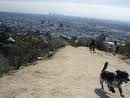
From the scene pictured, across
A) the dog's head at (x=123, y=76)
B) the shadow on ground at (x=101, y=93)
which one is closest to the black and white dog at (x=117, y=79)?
the dog's head at (x=123, y=76)

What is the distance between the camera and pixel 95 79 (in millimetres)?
12195

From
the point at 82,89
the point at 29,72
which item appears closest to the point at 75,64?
the point at 29,72

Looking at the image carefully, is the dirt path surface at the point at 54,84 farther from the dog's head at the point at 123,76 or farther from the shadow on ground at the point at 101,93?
the dog's head at the point at 123,76

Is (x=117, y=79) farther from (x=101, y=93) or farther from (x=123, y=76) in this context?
(x=101, y=93)

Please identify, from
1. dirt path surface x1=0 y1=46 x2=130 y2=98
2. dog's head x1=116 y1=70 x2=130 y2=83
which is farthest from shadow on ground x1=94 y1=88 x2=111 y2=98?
dog's head x1=116 y1=70 x2=130 y2=83

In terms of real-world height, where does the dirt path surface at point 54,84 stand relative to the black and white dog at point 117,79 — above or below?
below

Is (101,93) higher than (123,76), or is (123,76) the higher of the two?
(123,76)

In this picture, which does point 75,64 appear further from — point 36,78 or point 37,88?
point 37,88

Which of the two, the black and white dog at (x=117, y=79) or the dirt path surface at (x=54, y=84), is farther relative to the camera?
the black and white dog at (x=117, y=79)

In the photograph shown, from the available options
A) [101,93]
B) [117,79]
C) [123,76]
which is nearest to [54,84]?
[101,93]

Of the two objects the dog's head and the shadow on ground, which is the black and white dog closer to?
the dog's head

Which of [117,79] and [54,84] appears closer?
[117,79]

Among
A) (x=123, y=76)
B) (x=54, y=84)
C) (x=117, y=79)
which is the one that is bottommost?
(x=54, y=84)

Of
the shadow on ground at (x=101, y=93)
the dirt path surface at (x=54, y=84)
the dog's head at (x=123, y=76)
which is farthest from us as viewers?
the shadow on ground at (x=101, y=93)
